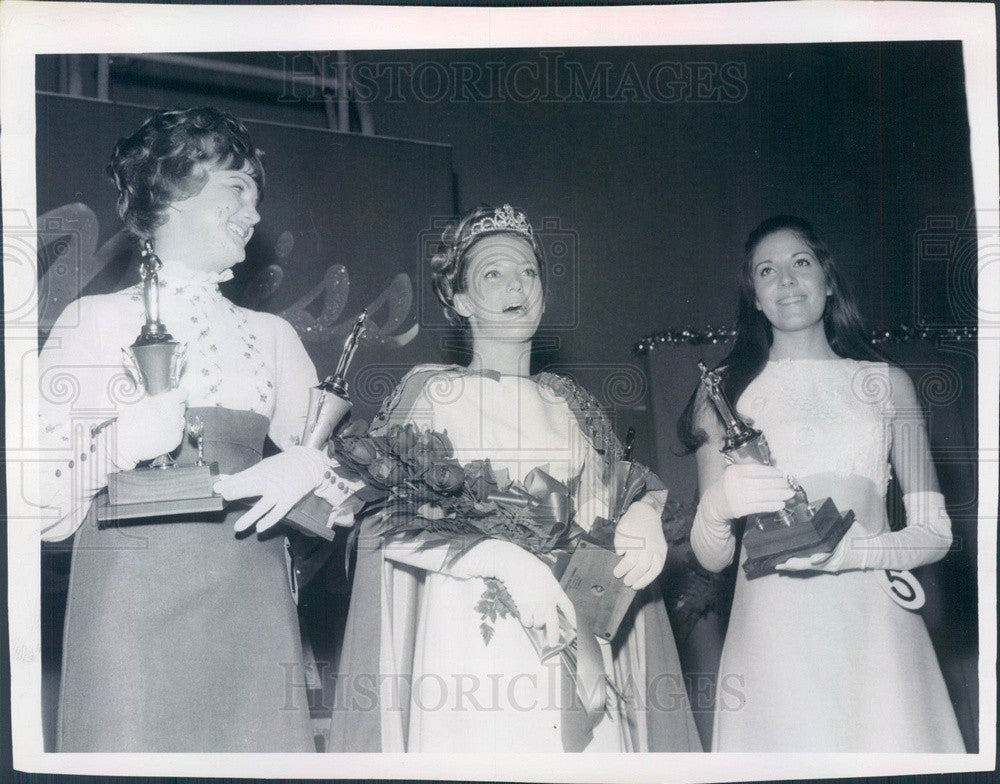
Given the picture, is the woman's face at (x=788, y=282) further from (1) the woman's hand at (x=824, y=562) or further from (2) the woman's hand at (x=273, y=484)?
(2) the woman's hand at (x=273, y=484)

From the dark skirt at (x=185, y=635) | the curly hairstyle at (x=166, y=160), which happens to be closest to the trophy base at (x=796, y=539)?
the dark skirt at (x=185, y=635)

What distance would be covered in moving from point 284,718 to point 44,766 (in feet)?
1.89

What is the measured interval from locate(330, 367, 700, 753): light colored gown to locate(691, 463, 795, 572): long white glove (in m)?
0.16

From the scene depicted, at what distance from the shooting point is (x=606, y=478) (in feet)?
7.93

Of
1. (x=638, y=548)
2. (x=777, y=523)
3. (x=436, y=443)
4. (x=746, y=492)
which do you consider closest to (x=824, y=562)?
(x=777, y=523)

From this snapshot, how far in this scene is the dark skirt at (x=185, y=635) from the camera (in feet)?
7.64

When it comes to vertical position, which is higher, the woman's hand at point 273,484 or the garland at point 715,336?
the garland at point 715,336

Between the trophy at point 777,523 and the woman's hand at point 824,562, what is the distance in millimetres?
12

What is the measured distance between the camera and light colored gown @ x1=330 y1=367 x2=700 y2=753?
235 centimetres

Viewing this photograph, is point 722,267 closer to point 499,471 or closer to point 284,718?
point 499,471

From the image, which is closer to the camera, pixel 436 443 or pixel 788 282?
pixel 436 443

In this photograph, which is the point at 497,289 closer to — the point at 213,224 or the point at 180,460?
the point at 213,224

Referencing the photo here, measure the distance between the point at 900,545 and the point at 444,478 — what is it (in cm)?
109

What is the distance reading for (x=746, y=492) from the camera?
2.41m
